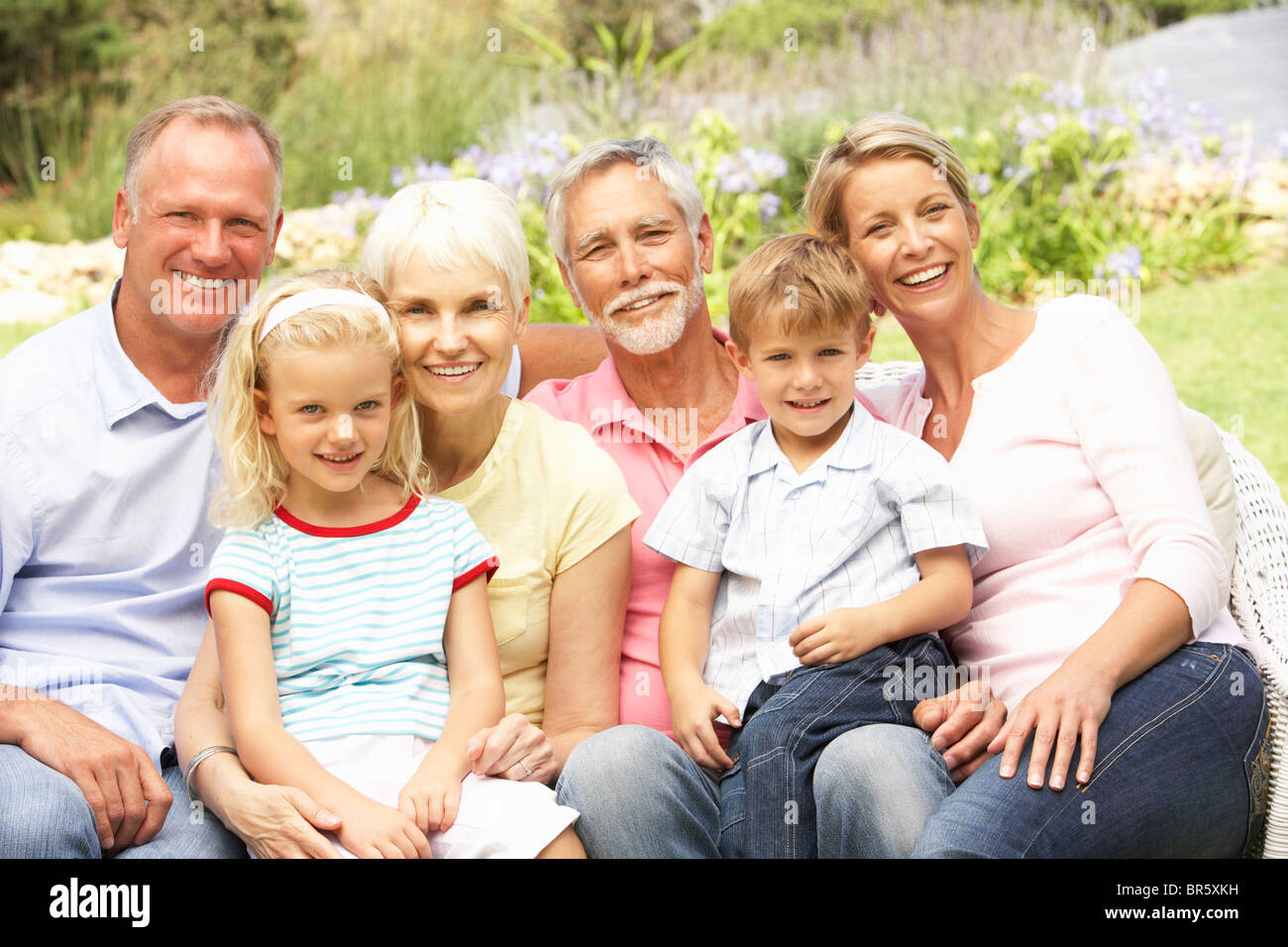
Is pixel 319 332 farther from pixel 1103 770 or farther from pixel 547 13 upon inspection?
pixel 547 13

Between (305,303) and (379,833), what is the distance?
99 cm

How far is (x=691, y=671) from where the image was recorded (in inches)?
97.9

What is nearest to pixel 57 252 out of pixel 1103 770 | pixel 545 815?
pixel 545 815

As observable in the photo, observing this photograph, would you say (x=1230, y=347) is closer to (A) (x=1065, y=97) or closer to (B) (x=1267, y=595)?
(A) (x=1065, y=97)

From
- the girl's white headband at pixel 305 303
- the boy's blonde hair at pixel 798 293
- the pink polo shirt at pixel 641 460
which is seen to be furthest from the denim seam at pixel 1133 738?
the girl's white headband at pixel 305 303

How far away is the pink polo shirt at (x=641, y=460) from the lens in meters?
2.70

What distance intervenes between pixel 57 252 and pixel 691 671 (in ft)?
23.2

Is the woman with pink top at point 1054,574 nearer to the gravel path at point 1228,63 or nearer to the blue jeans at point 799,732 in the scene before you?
the blue jeans at point 799,732

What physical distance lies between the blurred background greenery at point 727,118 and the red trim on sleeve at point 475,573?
245 centimetres

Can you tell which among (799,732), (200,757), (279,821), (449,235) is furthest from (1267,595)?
(200,757)

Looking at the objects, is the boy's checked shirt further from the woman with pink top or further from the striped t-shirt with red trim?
the striped t-shirt with red trim

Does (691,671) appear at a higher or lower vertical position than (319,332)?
lower

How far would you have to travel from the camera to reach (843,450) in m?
2.57

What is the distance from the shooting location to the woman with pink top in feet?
7.31
